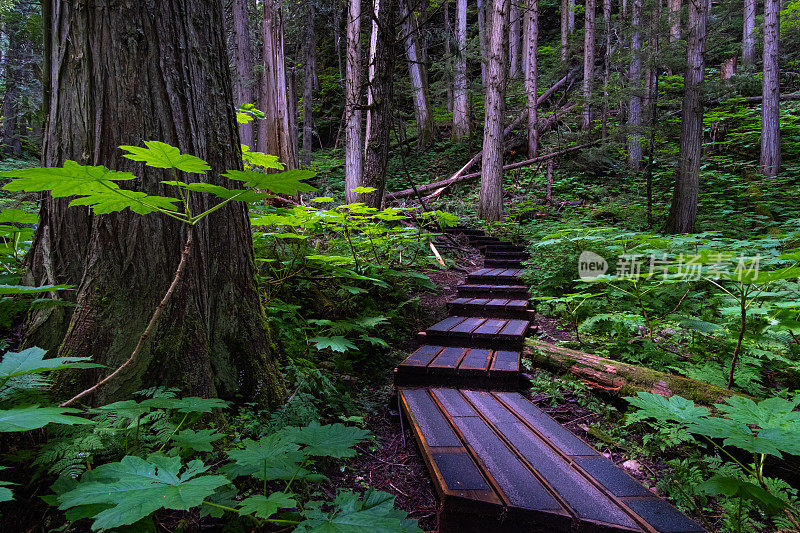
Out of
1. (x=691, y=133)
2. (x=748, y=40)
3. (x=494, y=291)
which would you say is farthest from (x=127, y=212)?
A: (x=748, y=40)

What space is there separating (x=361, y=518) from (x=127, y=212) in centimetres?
176

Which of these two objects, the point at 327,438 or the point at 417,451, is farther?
the point at 417,451

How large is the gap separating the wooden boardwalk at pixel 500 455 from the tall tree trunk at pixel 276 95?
18.6 ft

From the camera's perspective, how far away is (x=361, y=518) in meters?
1.09

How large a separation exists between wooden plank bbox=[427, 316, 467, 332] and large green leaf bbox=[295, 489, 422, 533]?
8.27ft

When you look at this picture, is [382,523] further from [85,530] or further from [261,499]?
[85,530]

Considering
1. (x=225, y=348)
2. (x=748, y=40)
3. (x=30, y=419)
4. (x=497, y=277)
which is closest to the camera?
(x=30, y=419)

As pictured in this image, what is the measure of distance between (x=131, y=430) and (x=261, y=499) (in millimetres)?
723

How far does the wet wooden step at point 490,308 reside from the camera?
430cm

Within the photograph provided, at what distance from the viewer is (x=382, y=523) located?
3.50 feet

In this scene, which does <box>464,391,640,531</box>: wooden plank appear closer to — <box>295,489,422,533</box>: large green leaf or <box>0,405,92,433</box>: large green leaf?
<box>295,489,422,533</box>: large green leaf

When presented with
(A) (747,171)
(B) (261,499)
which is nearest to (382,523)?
(B) (261,499)

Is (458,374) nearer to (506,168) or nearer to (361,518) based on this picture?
(361,518)

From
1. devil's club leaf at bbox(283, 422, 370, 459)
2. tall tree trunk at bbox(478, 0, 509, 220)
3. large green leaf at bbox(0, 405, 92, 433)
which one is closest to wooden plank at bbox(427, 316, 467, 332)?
devil's club leaf at bbox(283, 422, 370, 459)
